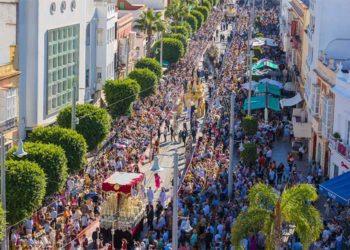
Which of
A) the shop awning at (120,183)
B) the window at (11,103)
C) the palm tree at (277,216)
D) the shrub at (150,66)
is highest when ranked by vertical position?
the palm tree at (277,216)

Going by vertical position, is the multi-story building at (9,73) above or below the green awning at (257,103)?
above

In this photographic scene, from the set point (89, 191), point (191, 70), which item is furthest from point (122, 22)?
point (89, 191)

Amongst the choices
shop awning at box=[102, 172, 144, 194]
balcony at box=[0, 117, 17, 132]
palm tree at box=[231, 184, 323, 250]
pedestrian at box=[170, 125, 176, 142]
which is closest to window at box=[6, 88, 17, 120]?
balcony at box=[0, 117, 17, 132]

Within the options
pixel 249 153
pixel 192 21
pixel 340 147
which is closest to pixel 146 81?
pixel 249 153

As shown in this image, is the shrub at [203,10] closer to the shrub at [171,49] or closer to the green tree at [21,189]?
the shrub at [171,49]

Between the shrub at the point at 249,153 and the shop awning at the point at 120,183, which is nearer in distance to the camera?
the shop awning at the point at 120,183

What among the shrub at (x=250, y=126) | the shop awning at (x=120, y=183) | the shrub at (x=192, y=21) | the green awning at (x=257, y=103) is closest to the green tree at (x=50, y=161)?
the shop awning at (x=120, y=183)
